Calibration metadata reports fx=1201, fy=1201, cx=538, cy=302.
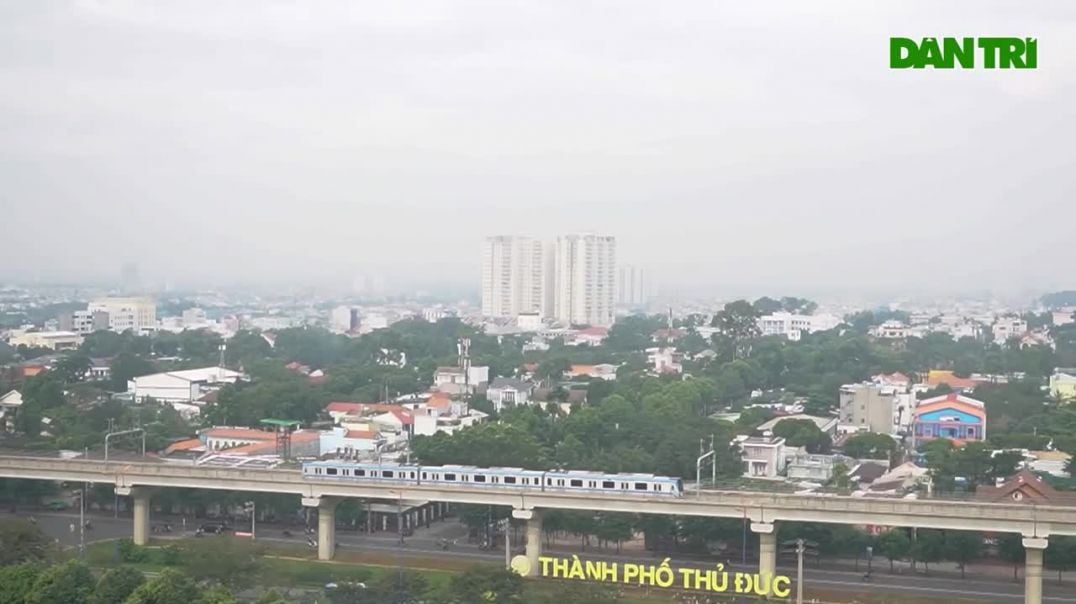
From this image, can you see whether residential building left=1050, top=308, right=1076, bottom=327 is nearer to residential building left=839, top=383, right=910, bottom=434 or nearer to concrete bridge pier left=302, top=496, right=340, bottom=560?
residential building left=839, top=383, right=910, bottom=434

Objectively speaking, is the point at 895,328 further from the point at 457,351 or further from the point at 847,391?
the point at 847,391

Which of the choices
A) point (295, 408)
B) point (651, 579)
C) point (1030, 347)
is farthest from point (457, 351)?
point (651, 579)

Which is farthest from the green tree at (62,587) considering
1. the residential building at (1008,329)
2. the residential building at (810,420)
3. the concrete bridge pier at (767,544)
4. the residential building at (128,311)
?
the residential building at (128,311)

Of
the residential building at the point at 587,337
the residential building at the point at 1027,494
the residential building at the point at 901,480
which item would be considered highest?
the residential building at the point at 587,337

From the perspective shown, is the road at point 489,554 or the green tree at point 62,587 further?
the road at point 489,554

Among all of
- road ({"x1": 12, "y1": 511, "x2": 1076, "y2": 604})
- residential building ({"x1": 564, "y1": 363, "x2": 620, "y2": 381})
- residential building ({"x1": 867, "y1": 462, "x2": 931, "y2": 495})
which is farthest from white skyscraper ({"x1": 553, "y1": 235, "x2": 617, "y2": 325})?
road ({"x1": 12, "y1": 511, "x2": 1076, "y2": 604})

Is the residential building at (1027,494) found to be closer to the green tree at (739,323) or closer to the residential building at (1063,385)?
the residential building at (1063,385)
